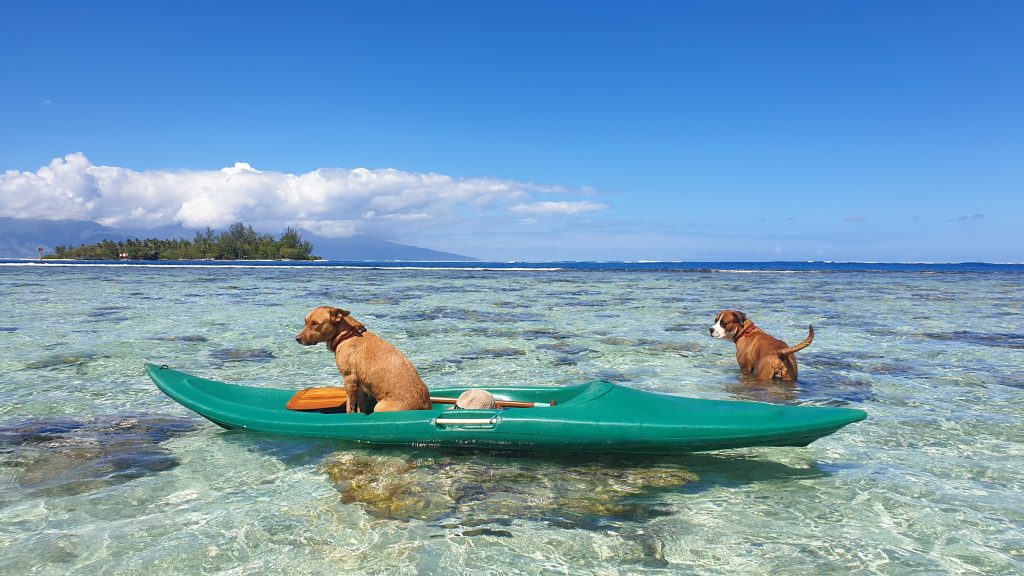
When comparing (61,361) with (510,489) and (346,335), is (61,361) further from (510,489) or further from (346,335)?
(510,489)

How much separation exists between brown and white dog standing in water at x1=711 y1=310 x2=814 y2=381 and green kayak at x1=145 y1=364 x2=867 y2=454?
3.73m

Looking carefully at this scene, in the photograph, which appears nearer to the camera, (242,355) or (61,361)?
(61,361)

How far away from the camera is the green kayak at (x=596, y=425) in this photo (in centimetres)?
473

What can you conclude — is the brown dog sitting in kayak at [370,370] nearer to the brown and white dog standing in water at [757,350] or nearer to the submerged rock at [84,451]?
the submerged rock at [84,451]

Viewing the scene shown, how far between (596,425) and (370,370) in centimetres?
211

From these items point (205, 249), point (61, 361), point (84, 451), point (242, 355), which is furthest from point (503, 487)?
point (205, 249)

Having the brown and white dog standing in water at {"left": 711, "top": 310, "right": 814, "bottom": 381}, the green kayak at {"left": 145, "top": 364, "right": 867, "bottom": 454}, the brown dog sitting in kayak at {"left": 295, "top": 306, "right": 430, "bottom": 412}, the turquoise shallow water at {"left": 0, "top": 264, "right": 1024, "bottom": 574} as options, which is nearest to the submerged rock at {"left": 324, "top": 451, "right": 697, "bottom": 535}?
the turquoise shallow water at {"left": 0, "top": 264, "right": 1024, "bottom": 574}

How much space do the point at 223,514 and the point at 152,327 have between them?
38.7 feet

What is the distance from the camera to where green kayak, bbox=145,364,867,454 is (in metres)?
4.73

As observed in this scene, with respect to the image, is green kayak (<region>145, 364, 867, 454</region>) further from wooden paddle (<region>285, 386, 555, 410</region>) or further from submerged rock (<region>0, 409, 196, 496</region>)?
submerged rock (<region>0, 409, 196, 496</region>)

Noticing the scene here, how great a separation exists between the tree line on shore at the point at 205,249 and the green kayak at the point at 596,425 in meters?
91.4

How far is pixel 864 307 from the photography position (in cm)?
2080

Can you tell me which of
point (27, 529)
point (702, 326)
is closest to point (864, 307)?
point (702, 326)

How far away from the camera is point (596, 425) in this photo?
488cm
